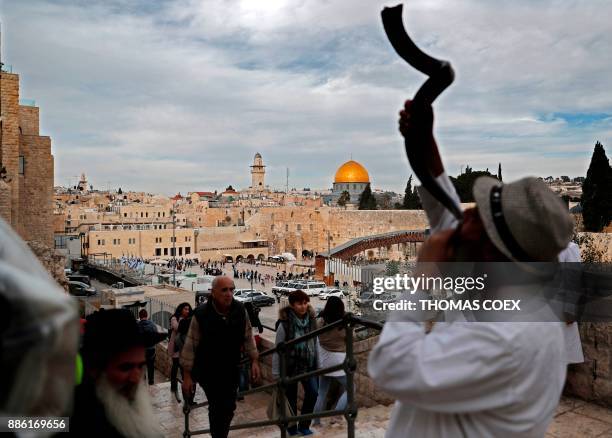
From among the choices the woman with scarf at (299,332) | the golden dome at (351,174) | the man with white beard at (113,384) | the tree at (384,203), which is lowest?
the woman with scarf at (299,332)

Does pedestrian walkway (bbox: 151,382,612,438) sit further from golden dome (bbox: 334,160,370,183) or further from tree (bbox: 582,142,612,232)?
golden dome (bbox: 334,160,370,183)

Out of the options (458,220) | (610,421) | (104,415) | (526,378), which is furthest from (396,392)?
(610,421)

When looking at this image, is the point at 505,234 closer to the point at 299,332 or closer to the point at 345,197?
the point at 299,332

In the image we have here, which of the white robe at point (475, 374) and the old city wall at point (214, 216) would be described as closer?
the white robe at point (475, 374)

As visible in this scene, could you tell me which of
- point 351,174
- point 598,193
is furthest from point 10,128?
point 351,174

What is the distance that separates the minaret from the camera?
330 feet

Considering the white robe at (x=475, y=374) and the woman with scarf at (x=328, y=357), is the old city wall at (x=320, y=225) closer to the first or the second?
the woman with scarf at (x=328, y=357)

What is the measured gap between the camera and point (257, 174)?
101m

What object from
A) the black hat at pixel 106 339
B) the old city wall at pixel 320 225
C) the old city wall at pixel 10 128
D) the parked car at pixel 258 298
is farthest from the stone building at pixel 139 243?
the black hat at pixel 106 339

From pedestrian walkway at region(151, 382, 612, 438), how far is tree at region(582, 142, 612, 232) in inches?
1135

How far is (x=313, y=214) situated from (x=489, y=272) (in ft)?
152

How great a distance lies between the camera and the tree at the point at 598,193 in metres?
28.1

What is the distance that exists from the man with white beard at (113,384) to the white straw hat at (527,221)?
0.93 metres

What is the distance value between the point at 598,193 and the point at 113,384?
1250 inches
